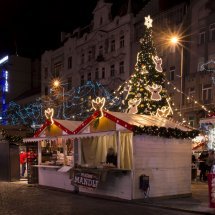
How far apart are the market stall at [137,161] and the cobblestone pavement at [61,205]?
0.70 m

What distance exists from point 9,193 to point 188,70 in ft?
81.4

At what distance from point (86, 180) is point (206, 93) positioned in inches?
873

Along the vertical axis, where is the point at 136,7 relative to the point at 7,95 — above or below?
above

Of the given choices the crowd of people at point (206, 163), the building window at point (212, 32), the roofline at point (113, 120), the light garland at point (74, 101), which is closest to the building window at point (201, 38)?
the building window at point (212, 32)

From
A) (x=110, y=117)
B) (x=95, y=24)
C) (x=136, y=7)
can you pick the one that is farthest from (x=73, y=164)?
(x=95, y=24)

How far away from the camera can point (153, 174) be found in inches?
669

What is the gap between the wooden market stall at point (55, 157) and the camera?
66.2 feet

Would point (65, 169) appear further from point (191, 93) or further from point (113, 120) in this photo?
point (191, 93)

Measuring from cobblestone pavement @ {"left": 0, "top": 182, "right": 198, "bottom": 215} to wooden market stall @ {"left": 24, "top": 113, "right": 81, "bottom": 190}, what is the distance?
1.51 m

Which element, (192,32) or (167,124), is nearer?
(167,124)

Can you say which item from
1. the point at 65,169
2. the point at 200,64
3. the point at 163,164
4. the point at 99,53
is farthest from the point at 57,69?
the point at 163,164

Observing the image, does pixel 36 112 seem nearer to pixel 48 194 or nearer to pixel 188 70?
pixel 188 70

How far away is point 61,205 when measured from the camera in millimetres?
14906

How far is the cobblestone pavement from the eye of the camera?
13.5 meters
